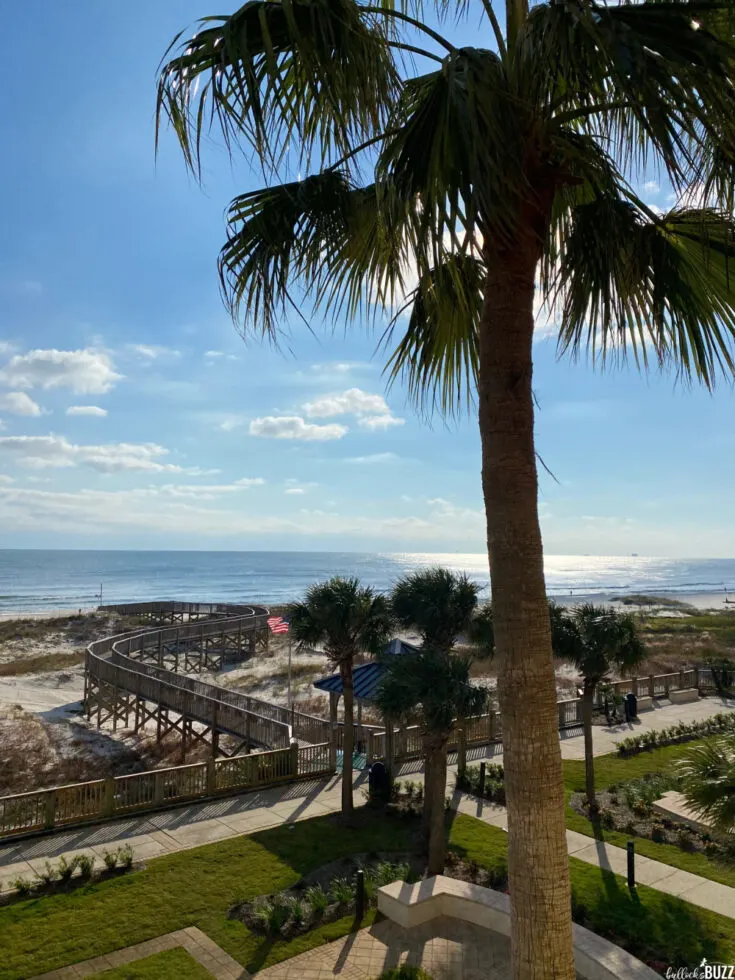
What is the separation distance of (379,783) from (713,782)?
A: 11.3 meters

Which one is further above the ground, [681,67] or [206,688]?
[681,67]

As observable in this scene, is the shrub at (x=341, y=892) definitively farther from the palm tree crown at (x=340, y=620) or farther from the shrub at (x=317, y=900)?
the palm tree crown at (x=340, y=620)

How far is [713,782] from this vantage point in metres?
5.50

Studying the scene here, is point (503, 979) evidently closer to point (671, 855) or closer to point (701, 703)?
point (671, 855)

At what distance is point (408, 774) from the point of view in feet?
58.6

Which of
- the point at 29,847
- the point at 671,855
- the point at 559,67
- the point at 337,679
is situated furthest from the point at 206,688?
the point at 559,67

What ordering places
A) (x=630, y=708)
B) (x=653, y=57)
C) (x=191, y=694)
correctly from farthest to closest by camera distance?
(x=630, y=708)
(x=191, y=694)
(x=653, y=57)

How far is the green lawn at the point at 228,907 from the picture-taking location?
8883 mm

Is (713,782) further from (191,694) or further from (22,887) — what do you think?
(191,694)

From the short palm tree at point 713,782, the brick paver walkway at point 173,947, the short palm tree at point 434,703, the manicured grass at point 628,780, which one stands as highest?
the short palm tree at point 713,782

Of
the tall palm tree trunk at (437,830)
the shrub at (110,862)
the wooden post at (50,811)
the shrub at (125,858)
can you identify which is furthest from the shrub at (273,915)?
the wooden post at (50,811)

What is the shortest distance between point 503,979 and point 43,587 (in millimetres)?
136191

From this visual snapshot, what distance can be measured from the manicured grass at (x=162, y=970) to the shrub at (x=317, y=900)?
6.35 feet

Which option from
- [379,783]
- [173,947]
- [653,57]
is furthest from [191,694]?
[653,57]
